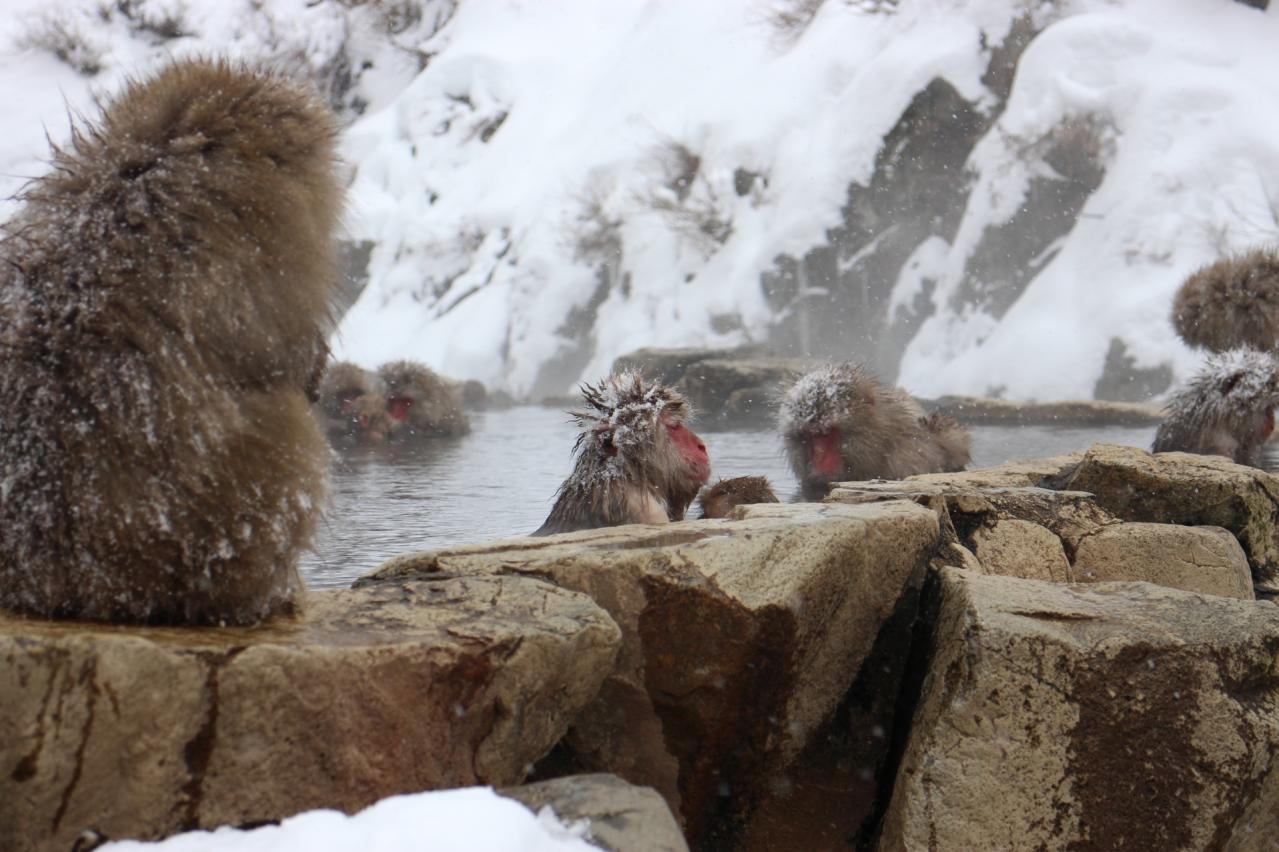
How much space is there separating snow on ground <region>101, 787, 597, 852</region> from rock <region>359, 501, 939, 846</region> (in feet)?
1.79

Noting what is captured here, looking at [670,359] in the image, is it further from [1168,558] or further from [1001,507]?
[1168,558]

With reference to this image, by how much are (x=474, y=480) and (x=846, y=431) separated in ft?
5.05

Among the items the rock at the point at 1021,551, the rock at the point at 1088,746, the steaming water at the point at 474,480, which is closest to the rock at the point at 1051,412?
the steaming water at the point at 474,480

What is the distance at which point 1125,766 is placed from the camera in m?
1.76

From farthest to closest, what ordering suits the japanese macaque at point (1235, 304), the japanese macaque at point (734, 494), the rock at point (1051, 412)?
the rock at point (1051, 412), the japanese macaque at point (1235, 304), the japanese macaque at point (734, 494)

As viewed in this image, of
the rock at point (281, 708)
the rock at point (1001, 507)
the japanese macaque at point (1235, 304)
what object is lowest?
the rock at point (281, 708)

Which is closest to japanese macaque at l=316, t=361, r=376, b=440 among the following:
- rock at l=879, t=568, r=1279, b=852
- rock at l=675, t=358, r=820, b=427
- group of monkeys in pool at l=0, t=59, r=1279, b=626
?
rock at l=675, t=358, r=820, b=427

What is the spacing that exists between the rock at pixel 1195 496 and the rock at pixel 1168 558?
Answer: 0.19 meters

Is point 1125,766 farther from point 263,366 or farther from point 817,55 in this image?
point 817,55

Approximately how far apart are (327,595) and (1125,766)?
50.2 inches

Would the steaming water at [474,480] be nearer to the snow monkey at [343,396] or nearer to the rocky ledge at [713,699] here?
the snow monkey at [343,396]

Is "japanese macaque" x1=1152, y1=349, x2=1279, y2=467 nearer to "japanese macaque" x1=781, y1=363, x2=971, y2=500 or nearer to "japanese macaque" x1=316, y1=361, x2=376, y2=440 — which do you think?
"japanese macaque" x1=781, y1=363, x2=971, y2=500

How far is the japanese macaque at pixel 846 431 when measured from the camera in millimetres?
3936

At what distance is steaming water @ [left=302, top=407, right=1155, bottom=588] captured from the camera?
300cm
